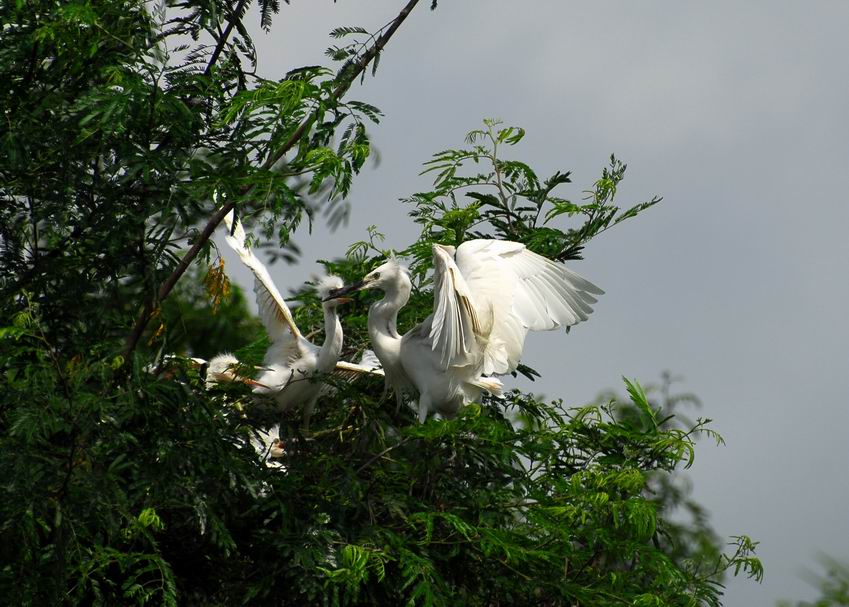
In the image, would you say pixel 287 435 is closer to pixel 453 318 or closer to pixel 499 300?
pixel 453 318

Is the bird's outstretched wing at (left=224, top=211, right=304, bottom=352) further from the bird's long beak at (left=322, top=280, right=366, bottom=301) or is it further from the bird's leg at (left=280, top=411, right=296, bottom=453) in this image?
the bird's leg at (left=280, top=411, right=296, bottom=453)

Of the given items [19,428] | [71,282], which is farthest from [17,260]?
[19,428]

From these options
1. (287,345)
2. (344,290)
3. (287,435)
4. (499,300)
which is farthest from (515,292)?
(287,435)

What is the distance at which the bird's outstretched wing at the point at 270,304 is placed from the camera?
539 centimetres

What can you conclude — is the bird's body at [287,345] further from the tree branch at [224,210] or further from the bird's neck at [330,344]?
the tree branch at [224,210]

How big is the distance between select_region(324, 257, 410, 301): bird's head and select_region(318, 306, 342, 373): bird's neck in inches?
8.0

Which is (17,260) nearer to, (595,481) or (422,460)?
(422,460)

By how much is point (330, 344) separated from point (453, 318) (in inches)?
32.8

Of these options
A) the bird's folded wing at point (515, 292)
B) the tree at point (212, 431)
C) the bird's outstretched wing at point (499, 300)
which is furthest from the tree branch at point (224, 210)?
the bird's folded wing at point (515, 292)

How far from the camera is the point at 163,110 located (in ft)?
13.3

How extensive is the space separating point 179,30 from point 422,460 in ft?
5.54

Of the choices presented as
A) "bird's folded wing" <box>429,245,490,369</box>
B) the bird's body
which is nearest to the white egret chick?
"bird's folded wing" <box>429,245,490,369</box>

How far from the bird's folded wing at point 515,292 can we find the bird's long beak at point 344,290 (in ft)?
1.36

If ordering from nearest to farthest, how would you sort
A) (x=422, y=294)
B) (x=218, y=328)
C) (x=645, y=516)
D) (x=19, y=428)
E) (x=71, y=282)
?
(x=19, y=428)
(x=645, y=516)
(x=71, y=282)
(x=422, y=294)
(x=218, y=328)
